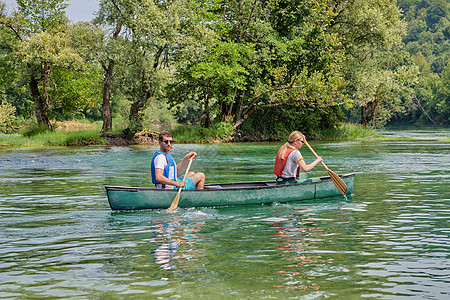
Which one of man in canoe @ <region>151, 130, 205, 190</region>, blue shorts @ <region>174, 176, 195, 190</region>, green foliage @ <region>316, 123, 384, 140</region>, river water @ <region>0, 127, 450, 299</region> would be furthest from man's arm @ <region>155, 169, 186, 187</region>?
green foliage @ <region>316, 123, 384, 140</region>

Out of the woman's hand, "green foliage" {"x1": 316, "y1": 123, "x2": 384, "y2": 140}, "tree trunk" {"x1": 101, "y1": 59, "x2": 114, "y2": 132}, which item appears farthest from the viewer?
"green foliage" {"x1": 316, "y1": 123, "x2": 384, "y2": 140}

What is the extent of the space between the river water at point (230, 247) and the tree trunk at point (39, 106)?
22964 millimetres

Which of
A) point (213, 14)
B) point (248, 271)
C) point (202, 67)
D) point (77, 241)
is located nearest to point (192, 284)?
point (248, 271)

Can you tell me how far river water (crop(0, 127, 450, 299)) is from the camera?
18.3 feet

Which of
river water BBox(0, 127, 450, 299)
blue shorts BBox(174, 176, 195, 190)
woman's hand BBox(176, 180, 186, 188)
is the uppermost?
woman's hand BBox(176, 180, 186, 188)

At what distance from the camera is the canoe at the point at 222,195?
1023 centimetres

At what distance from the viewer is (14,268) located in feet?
21.0

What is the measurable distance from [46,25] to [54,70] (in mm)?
3069

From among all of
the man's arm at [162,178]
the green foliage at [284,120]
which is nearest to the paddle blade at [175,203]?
the man's arm at [162,178]

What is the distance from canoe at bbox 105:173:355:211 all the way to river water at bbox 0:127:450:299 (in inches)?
7.0

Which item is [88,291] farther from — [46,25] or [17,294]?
[46,25]

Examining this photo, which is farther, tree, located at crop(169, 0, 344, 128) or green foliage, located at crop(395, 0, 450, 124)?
green foliage, located at crop(395, 0, 450, 124)

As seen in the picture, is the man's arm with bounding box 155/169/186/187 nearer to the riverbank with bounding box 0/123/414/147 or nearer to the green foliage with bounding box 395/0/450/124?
the riverbank with bounding box 0/123/414/147

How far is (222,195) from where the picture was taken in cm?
1080
